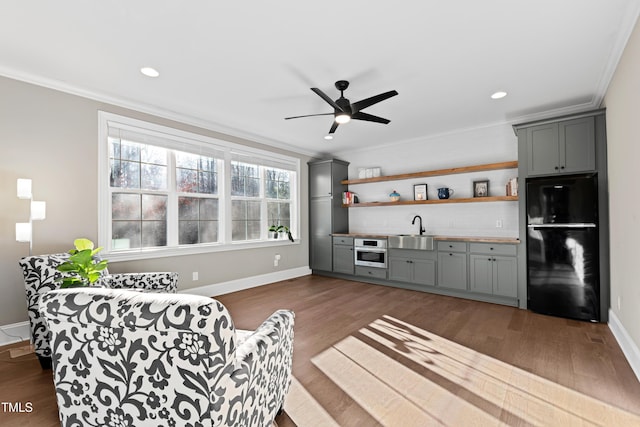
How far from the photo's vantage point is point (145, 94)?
3510 mm

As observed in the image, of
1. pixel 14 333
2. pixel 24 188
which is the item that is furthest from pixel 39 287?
pixel 14 333

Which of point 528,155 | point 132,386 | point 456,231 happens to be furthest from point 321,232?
point 132,386

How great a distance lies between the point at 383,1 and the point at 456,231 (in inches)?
154

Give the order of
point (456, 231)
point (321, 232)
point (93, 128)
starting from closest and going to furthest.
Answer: point (93, 128)
point (456, 231)
point (321, 232)

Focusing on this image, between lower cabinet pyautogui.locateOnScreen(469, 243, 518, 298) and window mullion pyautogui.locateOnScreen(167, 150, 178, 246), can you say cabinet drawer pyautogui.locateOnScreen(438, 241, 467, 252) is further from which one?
window mullion pyautogui.locateOnScreen(167, 150, 178, 246)

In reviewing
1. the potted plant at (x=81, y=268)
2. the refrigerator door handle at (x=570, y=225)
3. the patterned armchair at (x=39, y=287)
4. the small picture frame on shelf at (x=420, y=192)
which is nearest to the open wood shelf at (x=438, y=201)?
the small picture frame on shelf at (x=420, y=192)

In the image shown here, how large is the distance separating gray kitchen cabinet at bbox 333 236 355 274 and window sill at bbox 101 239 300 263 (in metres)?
0.99

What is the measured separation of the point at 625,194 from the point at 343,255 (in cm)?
400

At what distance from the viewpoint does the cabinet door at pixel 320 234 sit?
601 centimetres

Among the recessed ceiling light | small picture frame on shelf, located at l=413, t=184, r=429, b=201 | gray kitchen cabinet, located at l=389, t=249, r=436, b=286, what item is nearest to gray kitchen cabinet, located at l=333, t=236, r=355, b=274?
gray kitchen cabinet, located at l=389, t=249, r=436, b=286

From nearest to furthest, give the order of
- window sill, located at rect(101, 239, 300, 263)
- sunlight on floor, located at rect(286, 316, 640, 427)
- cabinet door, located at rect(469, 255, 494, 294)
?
1. sunlight on floor, located at rect(286, 316, 640, 427)
2. window sill, located at rect(101, 239, 300, 263)
3. cabinet door, located at rect(469, 255, 494, 294)

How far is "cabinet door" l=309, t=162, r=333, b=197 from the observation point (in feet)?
19.8

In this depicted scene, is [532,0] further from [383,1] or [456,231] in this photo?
[456,231]

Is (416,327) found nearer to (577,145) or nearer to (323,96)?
(323,96)
